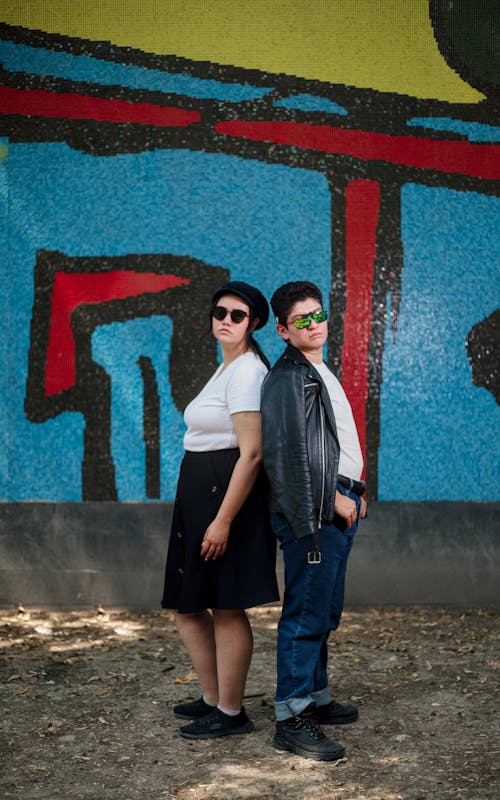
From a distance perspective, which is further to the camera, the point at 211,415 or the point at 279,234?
the point at 279,234

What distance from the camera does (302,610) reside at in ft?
11.6

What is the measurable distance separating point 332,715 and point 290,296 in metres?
1.79

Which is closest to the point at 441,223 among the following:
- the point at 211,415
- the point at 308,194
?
the point at 308,194

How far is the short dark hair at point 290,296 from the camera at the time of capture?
142 inches

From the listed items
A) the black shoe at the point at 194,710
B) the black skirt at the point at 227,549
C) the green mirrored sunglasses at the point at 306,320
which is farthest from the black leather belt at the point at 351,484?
the black shoe at the point at 194,710

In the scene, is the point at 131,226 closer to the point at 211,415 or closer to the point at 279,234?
the point at 279,234

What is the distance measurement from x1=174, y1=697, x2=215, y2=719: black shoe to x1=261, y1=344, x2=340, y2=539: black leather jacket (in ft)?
3.38

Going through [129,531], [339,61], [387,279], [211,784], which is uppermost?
[339,61]

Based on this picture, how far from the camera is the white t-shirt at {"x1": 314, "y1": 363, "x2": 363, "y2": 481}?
3.66 metres

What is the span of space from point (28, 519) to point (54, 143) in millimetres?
2364

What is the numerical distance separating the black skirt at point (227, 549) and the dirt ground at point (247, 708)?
23.4 inches

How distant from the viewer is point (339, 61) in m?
5.82

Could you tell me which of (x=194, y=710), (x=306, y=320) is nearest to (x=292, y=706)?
(x=194, y=710)

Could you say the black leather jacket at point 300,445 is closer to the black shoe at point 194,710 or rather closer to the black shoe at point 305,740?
the black shoe at point 305,740
